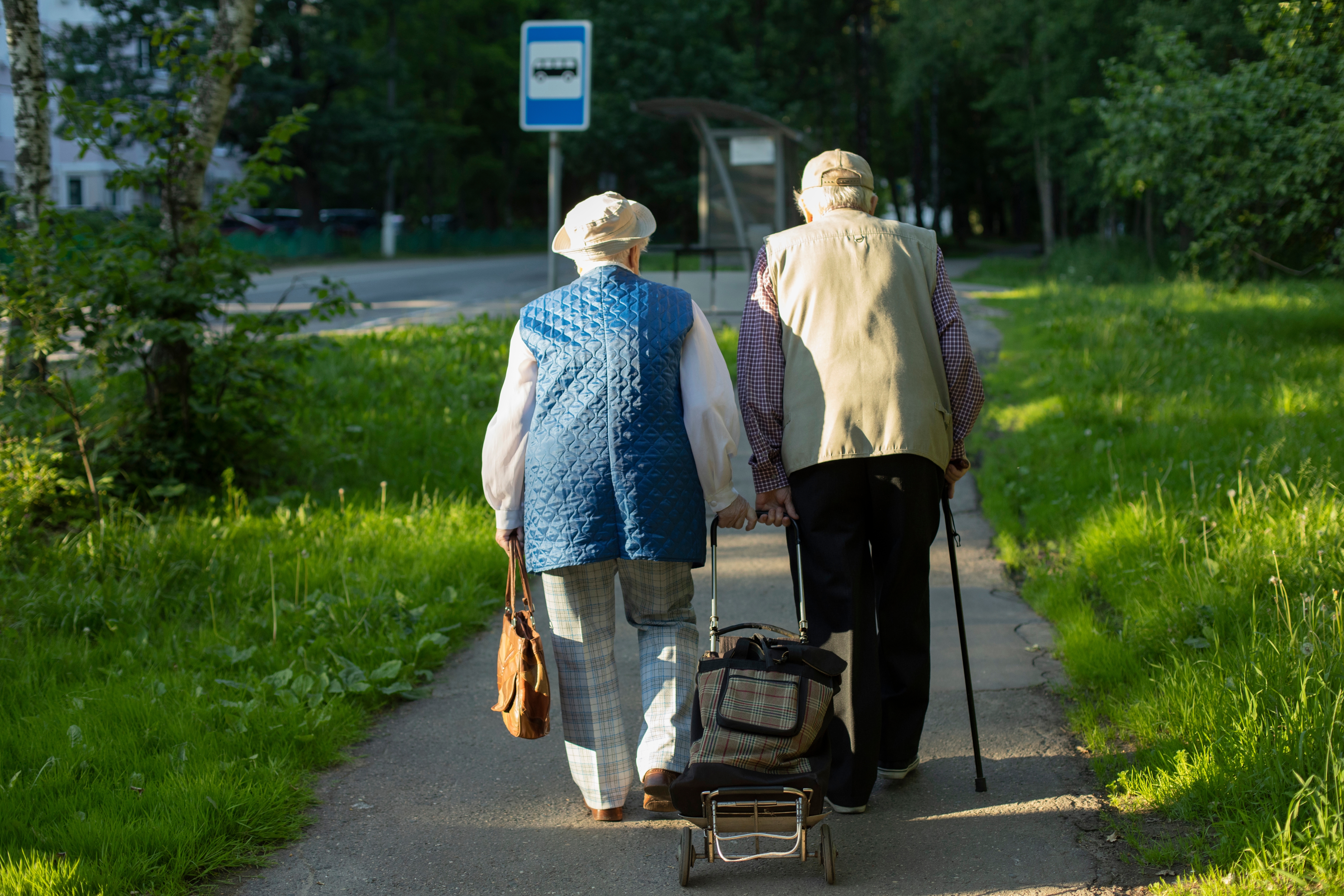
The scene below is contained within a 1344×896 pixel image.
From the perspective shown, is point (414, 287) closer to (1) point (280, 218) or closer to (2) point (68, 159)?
(1) point (280, 218)

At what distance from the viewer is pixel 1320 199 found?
10672mm

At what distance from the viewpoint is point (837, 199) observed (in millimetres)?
3545

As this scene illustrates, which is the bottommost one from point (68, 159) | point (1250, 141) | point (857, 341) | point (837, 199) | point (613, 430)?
point (613, 430)

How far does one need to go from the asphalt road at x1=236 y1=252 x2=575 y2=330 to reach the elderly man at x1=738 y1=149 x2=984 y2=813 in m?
3.92

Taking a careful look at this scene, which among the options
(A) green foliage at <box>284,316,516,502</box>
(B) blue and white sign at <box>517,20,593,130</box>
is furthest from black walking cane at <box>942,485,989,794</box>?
(B) blue and white sign at <box>517,20,593,130</box>

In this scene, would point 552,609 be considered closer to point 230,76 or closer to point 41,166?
point 230,76

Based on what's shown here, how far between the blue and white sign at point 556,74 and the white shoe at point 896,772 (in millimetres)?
6266

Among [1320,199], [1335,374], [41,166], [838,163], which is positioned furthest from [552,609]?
[1320,199]

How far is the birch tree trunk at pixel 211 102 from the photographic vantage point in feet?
21.6

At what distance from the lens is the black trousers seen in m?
3.47

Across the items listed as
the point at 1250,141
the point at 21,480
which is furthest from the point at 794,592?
the point at 1250,141

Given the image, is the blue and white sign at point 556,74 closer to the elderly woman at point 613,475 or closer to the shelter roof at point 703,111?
the shelter roof at point 703,111

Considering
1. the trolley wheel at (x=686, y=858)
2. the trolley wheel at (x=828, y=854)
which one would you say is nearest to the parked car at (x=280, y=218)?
the trolley wheel at (x=686, y=858)

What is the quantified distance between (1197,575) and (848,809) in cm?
218
